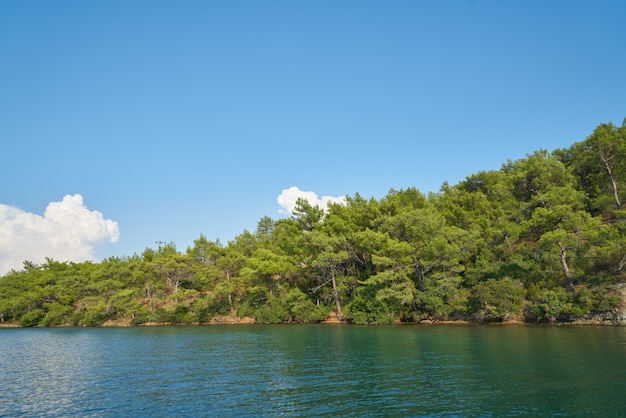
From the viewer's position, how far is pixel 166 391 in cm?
2464

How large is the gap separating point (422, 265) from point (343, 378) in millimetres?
41370

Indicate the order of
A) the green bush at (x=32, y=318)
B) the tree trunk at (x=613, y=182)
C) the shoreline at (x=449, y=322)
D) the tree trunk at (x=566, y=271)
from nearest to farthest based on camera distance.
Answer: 1. the shoreline at (x=449, y=322)
2. the tree trunk at (x=566, y=271)
3. the tree trunk at (x=613, y=182)
4. the green bush at (x=32, y=318)

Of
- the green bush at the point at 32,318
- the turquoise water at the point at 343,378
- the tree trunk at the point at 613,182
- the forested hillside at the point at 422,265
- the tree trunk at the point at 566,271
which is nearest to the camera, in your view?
the turquoise water at the point at 343,378

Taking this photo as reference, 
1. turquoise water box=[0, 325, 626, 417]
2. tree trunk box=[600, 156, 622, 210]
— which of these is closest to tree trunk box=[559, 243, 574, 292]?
turquoise water box=[0, 325, 626, 417]

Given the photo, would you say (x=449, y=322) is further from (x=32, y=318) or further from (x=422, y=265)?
(x=32, y=318)

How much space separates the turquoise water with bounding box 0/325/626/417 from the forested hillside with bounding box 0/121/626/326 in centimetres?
1219

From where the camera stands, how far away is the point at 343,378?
26516 mm

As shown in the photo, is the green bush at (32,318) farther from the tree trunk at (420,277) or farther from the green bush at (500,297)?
the green bush at (500,297)

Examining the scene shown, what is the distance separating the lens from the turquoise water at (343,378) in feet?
65.7

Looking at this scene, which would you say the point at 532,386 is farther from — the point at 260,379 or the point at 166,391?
the point at 166,391

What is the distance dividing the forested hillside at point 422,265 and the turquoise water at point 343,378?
12.2 m

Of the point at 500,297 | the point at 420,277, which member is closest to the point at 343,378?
the point at 500,297

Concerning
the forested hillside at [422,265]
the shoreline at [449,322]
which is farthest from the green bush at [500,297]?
the shoreline at [449,322]

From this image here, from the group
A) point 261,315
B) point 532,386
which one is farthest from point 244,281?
point 532,386
